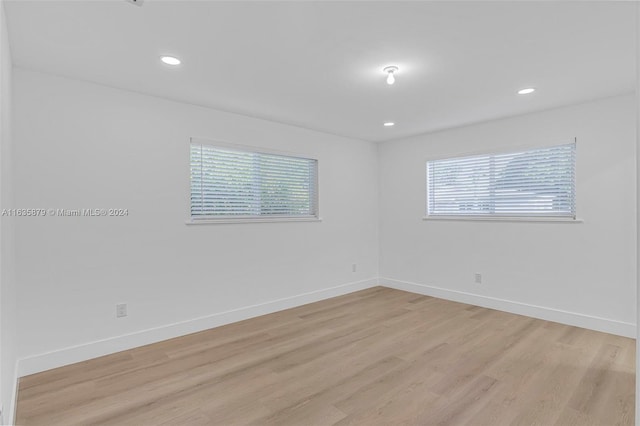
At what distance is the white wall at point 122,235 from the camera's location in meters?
2.56

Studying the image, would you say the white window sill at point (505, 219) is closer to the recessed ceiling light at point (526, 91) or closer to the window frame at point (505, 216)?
the window frame at point (505, 216)

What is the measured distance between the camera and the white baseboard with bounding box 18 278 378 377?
2.56 m

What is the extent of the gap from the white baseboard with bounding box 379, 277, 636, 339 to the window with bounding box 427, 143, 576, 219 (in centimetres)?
108

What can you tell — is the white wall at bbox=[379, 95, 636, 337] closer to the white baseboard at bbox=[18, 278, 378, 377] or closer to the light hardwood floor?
the light hardwood floor

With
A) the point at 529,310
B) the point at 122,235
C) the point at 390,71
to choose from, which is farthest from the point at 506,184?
the point at 122,235

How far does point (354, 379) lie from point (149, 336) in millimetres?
1996

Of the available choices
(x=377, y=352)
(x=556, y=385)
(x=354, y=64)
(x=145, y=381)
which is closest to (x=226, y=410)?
(x=145, y=381)

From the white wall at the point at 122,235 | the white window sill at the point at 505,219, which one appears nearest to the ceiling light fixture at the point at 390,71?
the white wall at the point at 122,235

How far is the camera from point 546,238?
3.70m

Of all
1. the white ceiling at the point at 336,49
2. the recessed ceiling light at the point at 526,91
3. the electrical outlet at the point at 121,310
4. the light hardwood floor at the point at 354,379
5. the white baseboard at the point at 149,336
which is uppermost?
the white ceiling at the point at 336,49

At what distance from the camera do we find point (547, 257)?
12.1ft

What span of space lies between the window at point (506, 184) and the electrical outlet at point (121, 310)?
13.1ft

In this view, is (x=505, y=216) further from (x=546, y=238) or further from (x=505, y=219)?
(x=546, y=238)

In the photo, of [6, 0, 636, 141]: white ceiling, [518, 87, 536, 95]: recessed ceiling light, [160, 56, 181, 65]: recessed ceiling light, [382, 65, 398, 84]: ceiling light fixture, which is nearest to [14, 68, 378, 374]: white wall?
[6, 0, 636, 141]: white ceiling
